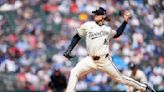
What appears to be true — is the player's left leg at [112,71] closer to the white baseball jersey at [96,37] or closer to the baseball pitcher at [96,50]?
the baseball pitcher at [96,50]

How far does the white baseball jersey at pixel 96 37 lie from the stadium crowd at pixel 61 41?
6.39m

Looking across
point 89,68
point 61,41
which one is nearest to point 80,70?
point 89,68

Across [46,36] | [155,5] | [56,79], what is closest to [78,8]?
[46,36]

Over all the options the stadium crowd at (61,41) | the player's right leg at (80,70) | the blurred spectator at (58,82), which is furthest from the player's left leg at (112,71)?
the stadium crowd at (61,41)

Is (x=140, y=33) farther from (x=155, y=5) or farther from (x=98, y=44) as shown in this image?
(x=98, y=44)

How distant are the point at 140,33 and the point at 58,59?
3922mm

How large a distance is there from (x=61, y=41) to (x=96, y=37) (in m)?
8.45

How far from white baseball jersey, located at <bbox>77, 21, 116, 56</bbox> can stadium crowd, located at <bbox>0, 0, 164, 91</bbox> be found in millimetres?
6392

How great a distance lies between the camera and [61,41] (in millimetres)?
19672

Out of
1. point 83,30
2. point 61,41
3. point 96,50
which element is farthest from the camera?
point 61,41

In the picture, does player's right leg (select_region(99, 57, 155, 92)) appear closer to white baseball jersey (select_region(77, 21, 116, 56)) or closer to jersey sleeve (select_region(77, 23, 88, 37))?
white baseball jersey (select_region(77, 21, 116, 56))

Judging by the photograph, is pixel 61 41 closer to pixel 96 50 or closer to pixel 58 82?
pixel 58 82

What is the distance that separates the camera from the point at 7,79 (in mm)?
17828

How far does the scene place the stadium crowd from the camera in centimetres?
1847
